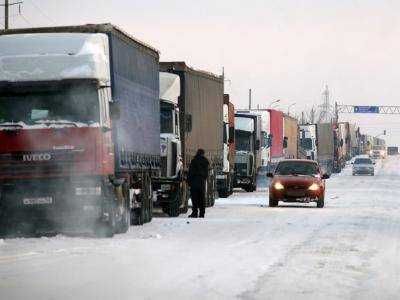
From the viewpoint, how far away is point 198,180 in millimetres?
26891

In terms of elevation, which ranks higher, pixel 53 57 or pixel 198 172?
pixel 53 57

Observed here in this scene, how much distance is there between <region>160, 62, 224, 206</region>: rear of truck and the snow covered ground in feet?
18.8

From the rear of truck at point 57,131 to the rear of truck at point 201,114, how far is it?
9537 mm

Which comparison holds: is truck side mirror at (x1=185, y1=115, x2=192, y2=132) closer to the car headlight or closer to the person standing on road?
the person standing on road

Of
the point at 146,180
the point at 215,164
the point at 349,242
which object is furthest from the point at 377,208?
the point at 349,242

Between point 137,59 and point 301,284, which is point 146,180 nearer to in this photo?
point 137,59

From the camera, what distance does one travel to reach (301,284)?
11.8 meters

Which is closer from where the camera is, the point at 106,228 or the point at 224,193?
the point at 106,228

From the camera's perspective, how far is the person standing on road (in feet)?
88.1

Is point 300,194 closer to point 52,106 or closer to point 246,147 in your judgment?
point 246,147

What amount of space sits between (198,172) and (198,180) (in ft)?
0.69

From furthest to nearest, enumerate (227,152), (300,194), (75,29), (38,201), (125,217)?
(227,152)
(300,194)
(125,217)
(75,29)
(38,201)

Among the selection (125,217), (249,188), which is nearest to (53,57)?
(125,217)

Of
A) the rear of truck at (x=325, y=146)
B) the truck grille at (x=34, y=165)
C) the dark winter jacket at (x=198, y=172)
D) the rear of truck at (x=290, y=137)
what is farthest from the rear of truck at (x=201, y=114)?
the rear of truck at (x=325, y=146)
